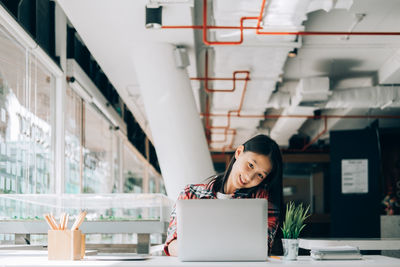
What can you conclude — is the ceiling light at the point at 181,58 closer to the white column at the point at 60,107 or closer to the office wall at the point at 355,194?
the white column at the point at 60,107

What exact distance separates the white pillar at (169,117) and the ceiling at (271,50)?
0.19 m

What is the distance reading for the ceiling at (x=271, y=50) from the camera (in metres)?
4.66

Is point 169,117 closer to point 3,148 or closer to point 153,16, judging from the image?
point 153,16

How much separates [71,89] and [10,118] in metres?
2.13

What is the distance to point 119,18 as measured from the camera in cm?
494

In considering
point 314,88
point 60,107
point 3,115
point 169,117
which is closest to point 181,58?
point 169,117

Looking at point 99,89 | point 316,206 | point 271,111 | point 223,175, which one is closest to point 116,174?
→ point 99,89

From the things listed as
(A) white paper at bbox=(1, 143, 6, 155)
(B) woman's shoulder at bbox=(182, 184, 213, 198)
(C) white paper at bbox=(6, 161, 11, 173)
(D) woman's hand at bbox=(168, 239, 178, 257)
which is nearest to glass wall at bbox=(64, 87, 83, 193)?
(C) white paper at bbox=(6, 161, 11, 173)

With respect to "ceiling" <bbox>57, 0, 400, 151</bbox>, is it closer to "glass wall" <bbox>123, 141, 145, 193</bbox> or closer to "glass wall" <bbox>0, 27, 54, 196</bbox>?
"glass wall" <bbox>0, 27, 54, 196</bbox>

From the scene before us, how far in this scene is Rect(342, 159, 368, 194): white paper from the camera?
859 cm

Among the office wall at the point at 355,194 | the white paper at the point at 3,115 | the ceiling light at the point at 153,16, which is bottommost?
the office wall at the point at 355,194

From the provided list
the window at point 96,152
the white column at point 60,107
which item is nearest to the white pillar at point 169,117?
the white column at point 60,107

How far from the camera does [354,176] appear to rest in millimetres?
8688

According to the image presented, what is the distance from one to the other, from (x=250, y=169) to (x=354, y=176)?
21.4ft
